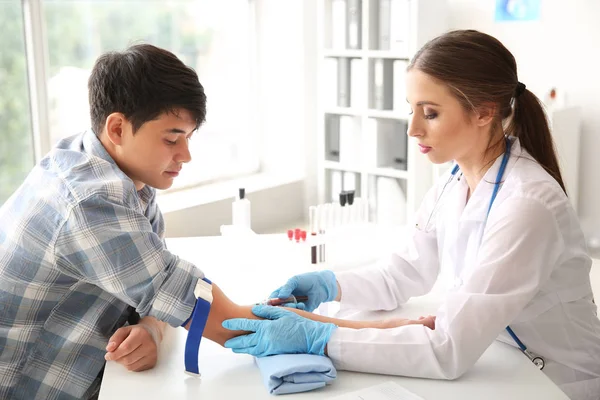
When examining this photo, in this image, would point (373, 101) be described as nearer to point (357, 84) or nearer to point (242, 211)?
point (357, 84)

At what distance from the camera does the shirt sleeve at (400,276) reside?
1820mm

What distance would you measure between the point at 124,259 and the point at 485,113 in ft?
2.76

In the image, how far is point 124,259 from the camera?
1.45 meters

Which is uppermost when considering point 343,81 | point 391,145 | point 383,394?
point 343,81

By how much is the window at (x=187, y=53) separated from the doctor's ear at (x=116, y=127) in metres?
2.06

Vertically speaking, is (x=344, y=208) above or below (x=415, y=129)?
below

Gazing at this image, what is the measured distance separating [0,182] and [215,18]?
1581 mm

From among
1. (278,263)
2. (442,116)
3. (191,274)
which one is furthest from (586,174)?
(191,274)

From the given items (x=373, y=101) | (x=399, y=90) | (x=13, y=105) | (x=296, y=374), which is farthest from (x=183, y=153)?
(x=373, y=101)

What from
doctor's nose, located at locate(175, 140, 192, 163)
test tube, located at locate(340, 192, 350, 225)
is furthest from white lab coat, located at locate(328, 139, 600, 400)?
test tube, located at locate(340, 192, 350, 225)

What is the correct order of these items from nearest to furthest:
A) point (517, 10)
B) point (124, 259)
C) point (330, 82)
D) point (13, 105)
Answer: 1. point (124, 259)
2. point (13, 105)
3. point (517, 10)
4. point (330, 82)

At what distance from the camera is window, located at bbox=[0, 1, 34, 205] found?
3.25 metres

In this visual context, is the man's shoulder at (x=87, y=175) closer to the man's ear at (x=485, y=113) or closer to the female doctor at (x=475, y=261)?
the female doctor at (x=475, y=261)

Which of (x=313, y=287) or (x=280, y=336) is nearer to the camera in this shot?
(x=280, y=336)
